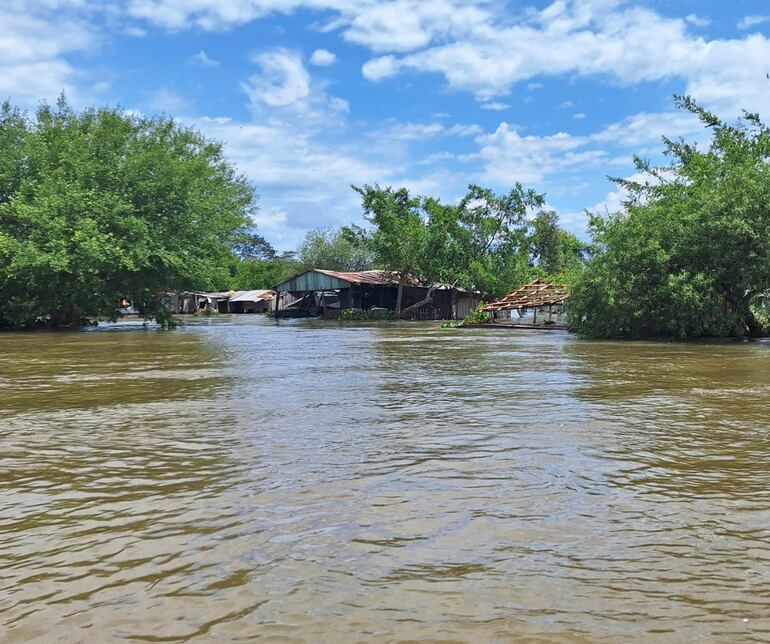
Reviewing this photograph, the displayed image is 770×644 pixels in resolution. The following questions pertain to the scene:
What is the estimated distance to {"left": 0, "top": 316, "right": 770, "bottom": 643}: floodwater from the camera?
2203mm

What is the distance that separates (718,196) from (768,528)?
15.6 meters

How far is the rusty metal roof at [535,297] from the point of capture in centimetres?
2502

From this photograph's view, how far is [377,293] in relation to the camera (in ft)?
130

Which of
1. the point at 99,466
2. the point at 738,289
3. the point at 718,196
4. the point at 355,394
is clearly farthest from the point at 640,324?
the point at 99,466

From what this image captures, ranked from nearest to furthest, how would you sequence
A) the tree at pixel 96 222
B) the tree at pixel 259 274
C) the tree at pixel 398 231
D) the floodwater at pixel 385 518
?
the floodwater at pixel 385 518
the tree at pixel 96 222
the tree at pixel 398 231
the tree at pixel 259 274

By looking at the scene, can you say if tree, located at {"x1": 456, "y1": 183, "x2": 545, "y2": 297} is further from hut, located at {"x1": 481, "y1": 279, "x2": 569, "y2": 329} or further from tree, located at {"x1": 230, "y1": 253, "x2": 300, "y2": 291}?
tree, located at {"x1": 230, "y1": 253, "x2": 300, "y2": 291}

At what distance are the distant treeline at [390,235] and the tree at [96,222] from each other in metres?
0.06

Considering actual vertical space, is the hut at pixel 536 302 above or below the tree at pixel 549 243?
below

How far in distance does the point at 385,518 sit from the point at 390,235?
1229 inches

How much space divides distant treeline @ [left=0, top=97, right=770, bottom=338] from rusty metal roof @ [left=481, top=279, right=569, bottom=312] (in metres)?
A: 2.69

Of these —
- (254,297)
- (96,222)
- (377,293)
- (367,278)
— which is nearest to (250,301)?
(254,297)

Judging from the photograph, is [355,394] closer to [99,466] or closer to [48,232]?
[99,466]

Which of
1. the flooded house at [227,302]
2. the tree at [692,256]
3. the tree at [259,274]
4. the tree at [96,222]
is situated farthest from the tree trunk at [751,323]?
the tree at [259,274]

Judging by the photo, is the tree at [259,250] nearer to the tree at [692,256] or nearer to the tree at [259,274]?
the tree at [259,274]
